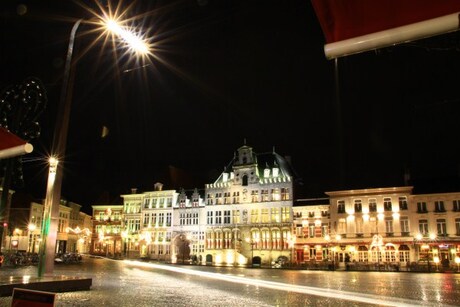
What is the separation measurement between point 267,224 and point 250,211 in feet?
12.2

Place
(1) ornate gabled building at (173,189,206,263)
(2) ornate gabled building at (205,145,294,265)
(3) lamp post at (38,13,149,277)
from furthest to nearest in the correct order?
1. (1) ornate gabled building at (173,189,206,263)
2. (2) ornate gabled building at (205,145,294,265)
3. (3) lamp post at (38,13,149,277)

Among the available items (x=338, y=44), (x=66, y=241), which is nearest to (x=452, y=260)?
(x=338, y=44)

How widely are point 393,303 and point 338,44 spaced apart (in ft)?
51.6

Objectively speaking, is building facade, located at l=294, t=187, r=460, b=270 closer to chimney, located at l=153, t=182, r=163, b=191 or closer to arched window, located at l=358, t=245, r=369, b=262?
arched window, located at l=358, t=245, r=369, b=262

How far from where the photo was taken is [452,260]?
46.1m

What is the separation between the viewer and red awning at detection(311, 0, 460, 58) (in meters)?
1.80

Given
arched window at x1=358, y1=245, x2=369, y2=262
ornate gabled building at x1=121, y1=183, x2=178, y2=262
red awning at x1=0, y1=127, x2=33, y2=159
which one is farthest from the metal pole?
ornate gabled building at x1=121, y1=183, x2=178, y2=262

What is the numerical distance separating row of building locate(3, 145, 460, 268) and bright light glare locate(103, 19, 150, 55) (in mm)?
43131

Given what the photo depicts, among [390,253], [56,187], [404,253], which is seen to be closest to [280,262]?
[390,253]

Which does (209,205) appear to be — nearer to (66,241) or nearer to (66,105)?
(66,241)

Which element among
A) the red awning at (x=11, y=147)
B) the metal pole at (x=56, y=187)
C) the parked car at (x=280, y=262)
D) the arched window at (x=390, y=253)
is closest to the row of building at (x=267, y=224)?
the arched window at (x=390, y=253)

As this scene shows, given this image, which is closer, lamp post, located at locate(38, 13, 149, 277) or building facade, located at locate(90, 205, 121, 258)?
lamp post, located at locate(38, 13, 149, 277)

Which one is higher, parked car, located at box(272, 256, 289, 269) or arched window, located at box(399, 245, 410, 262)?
arched window, located at box(399, 245, 410, 262)

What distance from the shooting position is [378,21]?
1928mm
